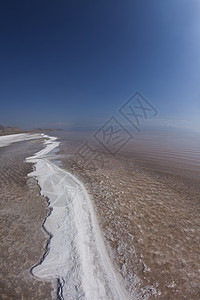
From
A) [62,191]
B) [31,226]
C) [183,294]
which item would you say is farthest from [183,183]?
[31,226]

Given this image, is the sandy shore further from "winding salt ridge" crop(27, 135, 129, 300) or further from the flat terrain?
the flat terrain

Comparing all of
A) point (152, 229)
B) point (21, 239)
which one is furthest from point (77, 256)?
point (152, 229)

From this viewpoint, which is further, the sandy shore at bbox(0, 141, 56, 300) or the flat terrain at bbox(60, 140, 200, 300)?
the flat terrain at bbox(60, 140, 200, 300)

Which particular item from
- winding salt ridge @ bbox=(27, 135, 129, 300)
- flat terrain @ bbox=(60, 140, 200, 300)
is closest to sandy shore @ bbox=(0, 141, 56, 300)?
winding salt ridge @ bbox=(27, 135, 129, 300)

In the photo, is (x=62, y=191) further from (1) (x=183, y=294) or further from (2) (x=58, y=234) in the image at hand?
(1) (x=183, y=294)

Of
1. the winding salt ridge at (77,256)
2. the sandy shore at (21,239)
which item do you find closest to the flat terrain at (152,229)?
the winding salt ridge at (77,256)

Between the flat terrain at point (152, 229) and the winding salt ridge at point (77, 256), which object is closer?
the winding salt ridge at point (77, 256)

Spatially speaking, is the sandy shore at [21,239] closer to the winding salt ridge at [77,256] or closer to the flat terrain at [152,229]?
the winding salt ridge at [77,256]

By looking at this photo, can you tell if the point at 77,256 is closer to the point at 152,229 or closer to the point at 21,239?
the point at 21,239

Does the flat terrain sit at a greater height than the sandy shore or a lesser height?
greater
